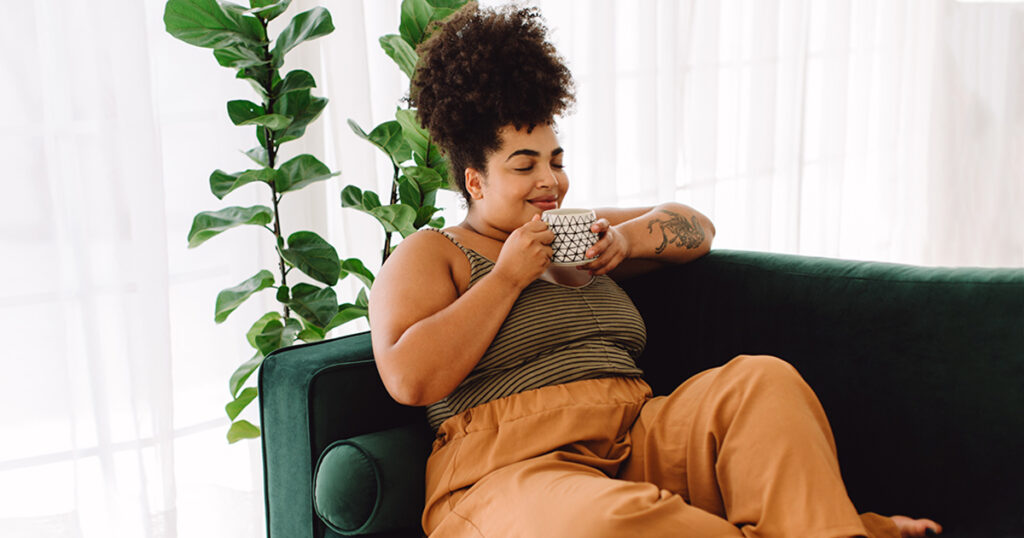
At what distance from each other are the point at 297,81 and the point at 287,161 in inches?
6.5

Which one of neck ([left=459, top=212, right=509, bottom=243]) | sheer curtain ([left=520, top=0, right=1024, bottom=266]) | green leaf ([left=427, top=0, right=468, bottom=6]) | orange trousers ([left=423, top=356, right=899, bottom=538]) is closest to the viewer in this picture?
orange trousers ([left=423, top=356, right=899, bottom=538])

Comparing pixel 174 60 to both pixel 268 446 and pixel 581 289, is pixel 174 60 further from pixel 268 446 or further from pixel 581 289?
pixel 581 289

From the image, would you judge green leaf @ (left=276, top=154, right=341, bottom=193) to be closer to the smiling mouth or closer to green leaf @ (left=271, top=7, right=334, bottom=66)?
green leaf @ (left=271, top=7, right=334, bottom=66)

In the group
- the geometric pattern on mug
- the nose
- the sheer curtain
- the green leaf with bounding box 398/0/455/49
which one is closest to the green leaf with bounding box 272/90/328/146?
the green leaf with bounding box 398/0/455/49

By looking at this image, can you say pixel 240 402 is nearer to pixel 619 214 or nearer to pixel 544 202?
pixel 544 202

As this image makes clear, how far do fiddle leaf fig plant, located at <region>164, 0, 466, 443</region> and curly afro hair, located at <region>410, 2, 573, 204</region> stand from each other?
0.55ft

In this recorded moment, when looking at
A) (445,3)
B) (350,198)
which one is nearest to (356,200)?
(350,198)

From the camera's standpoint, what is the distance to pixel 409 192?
5.60ft

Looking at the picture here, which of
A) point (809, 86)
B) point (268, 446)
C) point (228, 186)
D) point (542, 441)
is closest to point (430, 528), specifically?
point (542, 441)

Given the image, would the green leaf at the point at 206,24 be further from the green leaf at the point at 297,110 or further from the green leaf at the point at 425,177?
the green leaf at the point at 425,177

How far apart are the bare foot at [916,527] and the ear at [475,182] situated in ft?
2.69

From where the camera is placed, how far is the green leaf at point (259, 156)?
1584mm

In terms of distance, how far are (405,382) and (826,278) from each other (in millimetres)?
759

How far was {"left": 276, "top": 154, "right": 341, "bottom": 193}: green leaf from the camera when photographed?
1.56m
